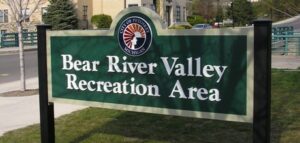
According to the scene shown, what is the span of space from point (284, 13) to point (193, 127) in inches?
98.7

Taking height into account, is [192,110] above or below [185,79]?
below

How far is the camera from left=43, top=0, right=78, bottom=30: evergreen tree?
41.9 metres

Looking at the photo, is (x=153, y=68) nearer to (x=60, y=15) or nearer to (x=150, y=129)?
(x=150, y=129)

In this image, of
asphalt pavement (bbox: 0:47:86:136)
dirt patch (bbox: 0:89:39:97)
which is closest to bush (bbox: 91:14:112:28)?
asphalt pavement (bbox: 0:47:86:136)

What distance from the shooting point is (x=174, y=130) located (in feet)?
→ 22.9

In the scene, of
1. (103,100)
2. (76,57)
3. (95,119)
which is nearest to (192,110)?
(103,100)

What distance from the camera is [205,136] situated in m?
6.63

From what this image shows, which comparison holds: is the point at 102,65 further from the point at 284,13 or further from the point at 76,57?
the point at 284,13

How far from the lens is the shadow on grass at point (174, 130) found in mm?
6473

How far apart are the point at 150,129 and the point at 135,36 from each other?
2.51m

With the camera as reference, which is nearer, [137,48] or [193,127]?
[137,48]

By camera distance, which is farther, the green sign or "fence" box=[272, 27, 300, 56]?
"fence" box=[272, 27, 300, 56]

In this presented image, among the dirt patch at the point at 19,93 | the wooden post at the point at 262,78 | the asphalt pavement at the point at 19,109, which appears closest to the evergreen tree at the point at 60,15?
the asphalt pavement at the point at 19,109

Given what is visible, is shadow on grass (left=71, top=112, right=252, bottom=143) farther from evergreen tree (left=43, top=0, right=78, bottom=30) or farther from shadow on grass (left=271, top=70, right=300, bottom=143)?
evergreen tree (left=43, top=0, right=78, bottom=30)
